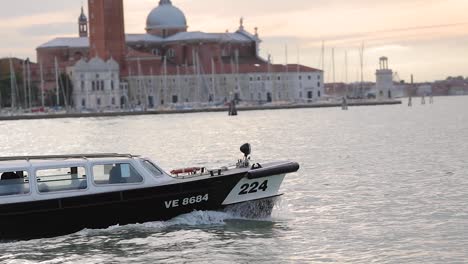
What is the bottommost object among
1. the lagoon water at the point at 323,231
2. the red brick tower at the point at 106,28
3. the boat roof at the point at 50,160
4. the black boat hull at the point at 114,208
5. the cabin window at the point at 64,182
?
the lagoon water at the point at 323,231

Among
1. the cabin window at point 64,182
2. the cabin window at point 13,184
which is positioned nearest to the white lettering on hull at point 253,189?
the cabin window at point 64,182

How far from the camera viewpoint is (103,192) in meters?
16.7

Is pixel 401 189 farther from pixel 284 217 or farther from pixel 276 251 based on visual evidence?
pixel 276 251

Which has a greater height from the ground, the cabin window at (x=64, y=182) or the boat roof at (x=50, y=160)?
the boat roof at (x=50, y=160)

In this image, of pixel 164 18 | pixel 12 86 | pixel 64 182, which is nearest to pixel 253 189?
pixel 64 182

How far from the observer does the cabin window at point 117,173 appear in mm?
16938

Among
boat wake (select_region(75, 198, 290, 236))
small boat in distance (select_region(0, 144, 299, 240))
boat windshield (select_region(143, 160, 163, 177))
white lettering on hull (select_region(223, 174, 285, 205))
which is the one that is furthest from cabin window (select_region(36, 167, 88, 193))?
white lettering on hull (select_region(223, 174, 285, 205))

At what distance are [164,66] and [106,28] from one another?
13.5 metres

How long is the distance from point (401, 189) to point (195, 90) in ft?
379

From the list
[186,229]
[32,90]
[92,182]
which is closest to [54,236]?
[92,182]

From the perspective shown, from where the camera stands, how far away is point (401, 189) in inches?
956

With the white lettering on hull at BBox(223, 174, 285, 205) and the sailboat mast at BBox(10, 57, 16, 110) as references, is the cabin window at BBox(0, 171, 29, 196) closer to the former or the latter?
the white lettering on hull at BBox(223, 174, 285, 205)

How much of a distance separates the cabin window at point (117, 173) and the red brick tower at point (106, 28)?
351ft

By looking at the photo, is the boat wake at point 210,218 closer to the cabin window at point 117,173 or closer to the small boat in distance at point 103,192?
the small boat in distance at point 103,192
